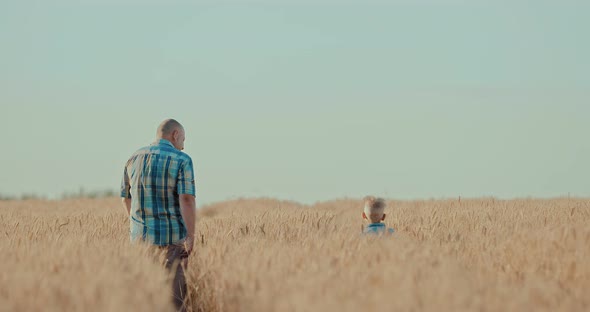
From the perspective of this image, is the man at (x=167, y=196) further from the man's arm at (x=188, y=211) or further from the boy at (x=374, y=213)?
the boy at (x=374, y=213)

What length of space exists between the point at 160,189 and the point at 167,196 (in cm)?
8

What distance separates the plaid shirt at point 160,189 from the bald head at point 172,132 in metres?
0.04

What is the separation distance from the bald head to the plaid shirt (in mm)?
41

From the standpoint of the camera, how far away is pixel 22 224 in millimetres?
9336

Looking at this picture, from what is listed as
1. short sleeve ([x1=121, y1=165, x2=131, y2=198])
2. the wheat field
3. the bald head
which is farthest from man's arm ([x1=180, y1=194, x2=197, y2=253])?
short sleeve ([x1=121, y1=165, x2=131, y2=198])

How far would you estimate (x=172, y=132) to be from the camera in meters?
5.77

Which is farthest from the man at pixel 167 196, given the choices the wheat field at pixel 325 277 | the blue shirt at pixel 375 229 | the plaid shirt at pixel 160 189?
the blue shirt at pixel 375 229

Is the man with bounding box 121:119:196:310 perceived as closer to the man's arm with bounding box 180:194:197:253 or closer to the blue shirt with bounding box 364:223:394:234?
the man's arm with bounding box 180:194:197:253

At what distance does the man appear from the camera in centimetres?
568

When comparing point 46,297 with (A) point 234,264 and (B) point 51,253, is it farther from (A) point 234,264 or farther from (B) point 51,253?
(A) point 234,264

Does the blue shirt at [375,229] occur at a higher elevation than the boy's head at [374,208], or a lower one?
lower

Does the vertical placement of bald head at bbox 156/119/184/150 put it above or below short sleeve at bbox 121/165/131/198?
above

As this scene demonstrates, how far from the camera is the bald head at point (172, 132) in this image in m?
5.75

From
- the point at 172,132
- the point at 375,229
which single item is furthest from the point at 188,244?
the point at 375,229
